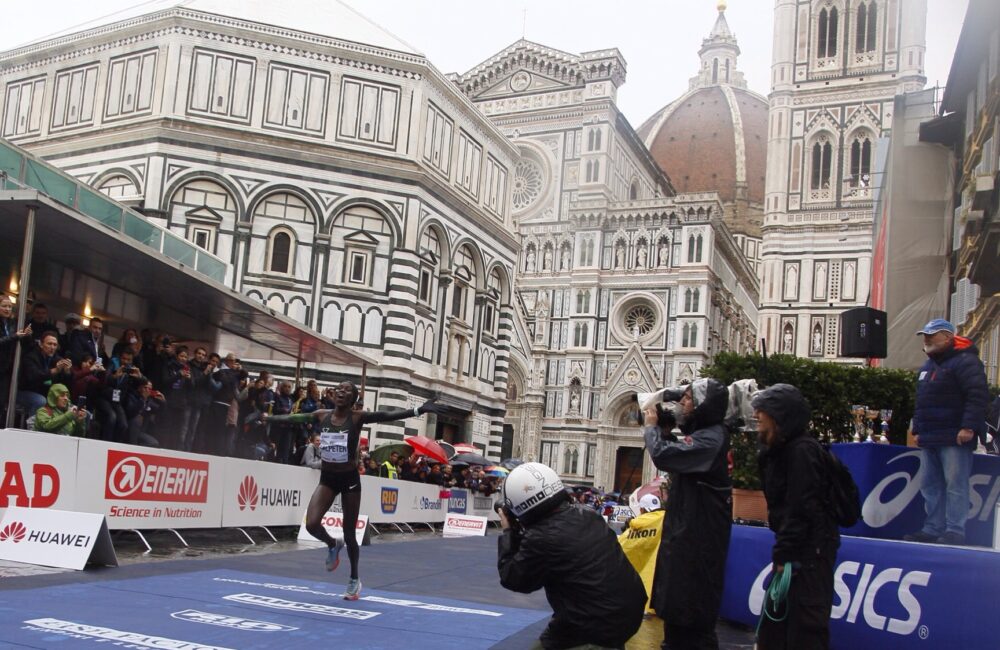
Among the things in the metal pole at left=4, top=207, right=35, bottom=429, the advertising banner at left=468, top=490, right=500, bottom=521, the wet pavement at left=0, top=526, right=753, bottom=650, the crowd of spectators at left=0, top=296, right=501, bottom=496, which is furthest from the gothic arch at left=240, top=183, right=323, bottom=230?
the metal pole at left=4, top=207, right=35, bottom=429

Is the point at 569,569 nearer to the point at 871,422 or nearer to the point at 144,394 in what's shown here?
the point at 871,422

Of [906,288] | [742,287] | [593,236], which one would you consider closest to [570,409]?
[593,236]

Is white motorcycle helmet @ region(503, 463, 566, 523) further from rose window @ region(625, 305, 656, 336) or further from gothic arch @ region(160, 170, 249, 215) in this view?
rose window @ region(625, 305, 656, 336)

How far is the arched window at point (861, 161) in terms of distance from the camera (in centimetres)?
6172

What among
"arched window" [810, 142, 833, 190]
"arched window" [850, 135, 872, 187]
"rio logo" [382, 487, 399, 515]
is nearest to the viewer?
"rio logo" [382, 487, 399, 515]

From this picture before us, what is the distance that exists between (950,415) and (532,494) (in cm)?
410

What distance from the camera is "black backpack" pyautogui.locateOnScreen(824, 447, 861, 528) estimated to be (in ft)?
16.9

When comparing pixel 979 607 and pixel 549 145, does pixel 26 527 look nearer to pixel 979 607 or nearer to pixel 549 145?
pixel 979 607

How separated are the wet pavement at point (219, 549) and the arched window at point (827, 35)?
57.8 m

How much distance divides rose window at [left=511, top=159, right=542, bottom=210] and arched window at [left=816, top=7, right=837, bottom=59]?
65.0 feet

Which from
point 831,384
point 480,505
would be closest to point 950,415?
point 831,384

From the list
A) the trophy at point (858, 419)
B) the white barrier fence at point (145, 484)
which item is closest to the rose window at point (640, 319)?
the white barrier fence at point (145, 484)

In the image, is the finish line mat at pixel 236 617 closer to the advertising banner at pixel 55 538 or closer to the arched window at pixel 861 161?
the advertising banner at pixel 55 538

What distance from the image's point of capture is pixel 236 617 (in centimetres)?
710
